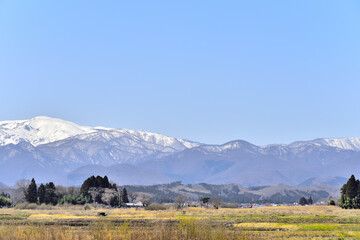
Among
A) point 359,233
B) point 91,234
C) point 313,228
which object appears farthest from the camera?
point 313,228

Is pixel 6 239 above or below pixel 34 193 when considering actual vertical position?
below

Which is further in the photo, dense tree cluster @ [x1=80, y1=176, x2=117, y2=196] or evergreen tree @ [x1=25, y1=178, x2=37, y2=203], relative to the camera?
dense tree cluster @ [x1=80, y1=176, x2=117, y2=196]

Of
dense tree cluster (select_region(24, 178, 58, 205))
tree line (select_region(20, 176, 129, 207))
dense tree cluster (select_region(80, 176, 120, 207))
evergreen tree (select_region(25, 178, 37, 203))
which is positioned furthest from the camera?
dense tree cluster (select_region(80, 176, 120, 207))

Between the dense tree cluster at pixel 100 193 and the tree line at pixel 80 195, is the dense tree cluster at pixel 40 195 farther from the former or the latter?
the dense tree cluster at pixel 100 193

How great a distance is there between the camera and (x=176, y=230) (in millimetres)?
34000

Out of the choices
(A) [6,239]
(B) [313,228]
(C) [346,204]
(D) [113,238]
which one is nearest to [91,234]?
(D) [113,238]

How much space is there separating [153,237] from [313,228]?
39.1 m

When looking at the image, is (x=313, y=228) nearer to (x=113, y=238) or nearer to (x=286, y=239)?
(x=286, y=239)

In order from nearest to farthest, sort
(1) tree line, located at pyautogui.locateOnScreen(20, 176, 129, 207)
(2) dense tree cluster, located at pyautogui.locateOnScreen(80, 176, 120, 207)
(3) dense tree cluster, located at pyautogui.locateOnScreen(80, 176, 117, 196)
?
(1) tree line, located at pyautogui.locateOnScreen(20, 176, 129, 207)
(2) dense tree cluster, located at pyautogui.locateOnScreen(80, 176, 120, 207)
(3) dense tree cluster, located at pyautogui.locateOnScreen(80, 176, 117, 196)

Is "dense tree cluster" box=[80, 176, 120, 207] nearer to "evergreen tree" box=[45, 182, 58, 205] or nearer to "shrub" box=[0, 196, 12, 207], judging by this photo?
"evergreen tree" box=[45, 182, 58, 205]

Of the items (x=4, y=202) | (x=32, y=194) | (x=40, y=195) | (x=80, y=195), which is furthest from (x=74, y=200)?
(x=4, y=202)

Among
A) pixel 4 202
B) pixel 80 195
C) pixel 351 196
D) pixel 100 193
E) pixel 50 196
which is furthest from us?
pixel 100 193

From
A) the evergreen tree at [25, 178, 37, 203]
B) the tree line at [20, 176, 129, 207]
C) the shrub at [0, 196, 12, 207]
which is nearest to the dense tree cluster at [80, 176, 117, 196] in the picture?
the tree line at [20, 176, 129, 207]

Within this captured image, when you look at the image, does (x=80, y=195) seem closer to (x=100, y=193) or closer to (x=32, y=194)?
(x=100, y=193)
